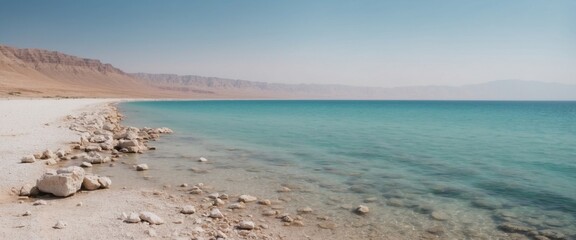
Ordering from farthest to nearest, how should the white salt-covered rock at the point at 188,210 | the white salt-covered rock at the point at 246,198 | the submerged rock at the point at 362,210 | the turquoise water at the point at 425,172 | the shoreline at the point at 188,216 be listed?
the white salt-covered rock at the point at 246,198, the turquoise water at the point at 425,172, the submerged rock at the point at 362,210, the white salt-covered rock at the point at 188,210, the shoreline at the point at 188,216

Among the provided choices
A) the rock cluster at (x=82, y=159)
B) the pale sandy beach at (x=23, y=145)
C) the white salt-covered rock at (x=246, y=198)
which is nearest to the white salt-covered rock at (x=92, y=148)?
the rock cluster at (x=82, y=159)

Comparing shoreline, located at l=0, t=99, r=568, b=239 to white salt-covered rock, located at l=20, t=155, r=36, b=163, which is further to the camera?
white salt-covered rock, located at l=20, t=155, r=36, b=163

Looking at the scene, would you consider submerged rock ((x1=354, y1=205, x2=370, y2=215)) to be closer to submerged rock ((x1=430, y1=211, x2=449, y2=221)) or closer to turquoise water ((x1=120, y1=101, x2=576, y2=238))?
turquoise water ((x1=120, y1=101, x2=576, y2=238))

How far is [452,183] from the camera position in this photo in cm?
1105

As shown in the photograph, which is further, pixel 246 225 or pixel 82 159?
pixel 82 159

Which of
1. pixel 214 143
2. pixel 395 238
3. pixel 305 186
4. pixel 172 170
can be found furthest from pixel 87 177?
pixel 214 143

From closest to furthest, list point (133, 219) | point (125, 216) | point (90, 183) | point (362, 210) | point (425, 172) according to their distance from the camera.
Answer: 1. point (133, 219)
2. point (125, 216)
3. point (362, 210)
4. point (90, 183)
5. point (425, 172)

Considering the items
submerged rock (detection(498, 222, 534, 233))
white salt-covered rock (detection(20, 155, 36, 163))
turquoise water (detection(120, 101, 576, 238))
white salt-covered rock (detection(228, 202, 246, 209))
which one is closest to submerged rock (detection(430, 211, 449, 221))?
turquoise water (detection(120, 101, 576, 238))

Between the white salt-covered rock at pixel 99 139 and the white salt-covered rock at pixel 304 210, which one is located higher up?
the white salt-covered rock at pixel 304 210

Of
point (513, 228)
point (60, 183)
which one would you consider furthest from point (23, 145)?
point (513, 228)

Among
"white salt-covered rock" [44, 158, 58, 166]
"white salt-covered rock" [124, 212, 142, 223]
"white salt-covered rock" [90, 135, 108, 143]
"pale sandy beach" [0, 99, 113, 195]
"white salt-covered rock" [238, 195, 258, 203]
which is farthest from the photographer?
"white salt-covered rock" [90, 135, 108, 143]

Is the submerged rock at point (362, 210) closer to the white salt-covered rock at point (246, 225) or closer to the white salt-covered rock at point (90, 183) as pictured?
the white salt-covered rock at point (246, 225)

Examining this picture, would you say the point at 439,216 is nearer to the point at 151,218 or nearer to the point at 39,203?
the point at 151,218

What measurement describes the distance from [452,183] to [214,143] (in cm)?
1217
